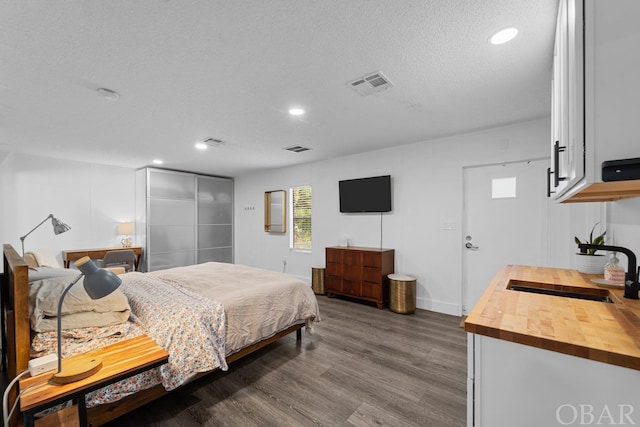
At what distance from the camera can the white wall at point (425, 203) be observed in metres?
3.42

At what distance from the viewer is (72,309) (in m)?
1.75

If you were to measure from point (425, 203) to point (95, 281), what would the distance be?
390cm

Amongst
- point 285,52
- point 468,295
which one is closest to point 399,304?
point 468,295

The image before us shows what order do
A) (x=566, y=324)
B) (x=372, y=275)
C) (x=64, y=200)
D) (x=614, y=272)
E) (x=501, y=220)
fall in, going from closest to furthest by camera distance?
(x=566, y=324), (x=614, y=272), (x=501, y=220), (x=372, y=275), (x=64, y=200)

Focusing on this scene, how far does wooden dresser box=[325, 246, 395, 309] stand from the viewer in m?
4.12

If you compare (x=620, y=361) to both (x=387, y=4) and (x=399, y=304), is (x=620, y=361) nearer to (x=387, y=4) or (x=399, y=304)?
(x=387, y=4)

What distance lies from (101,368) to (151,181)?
531 centimetres

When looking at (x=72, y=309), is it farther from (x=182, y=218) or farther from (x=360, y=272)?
(x=182, y=218)

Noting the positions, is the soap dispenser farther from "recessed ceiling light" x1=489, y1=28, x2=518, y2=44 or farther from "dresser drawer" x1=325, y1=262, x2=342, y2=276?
"dresser drawer" x1=325, y1=262, x2=342, y2=276

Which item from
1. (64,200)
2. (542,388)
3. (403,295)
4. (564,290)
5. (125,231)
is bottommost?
(403,295)

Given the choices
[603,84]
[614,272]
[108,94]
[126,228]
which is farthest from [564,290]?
[126,228]

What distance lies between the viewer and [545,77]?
2.24 m

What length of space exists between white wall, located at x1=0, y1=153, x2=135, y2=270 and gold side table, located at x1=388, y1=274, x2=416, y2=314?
5673 millimetres

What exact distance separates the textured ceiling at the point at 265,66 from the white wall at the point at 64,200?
56.9 inches
